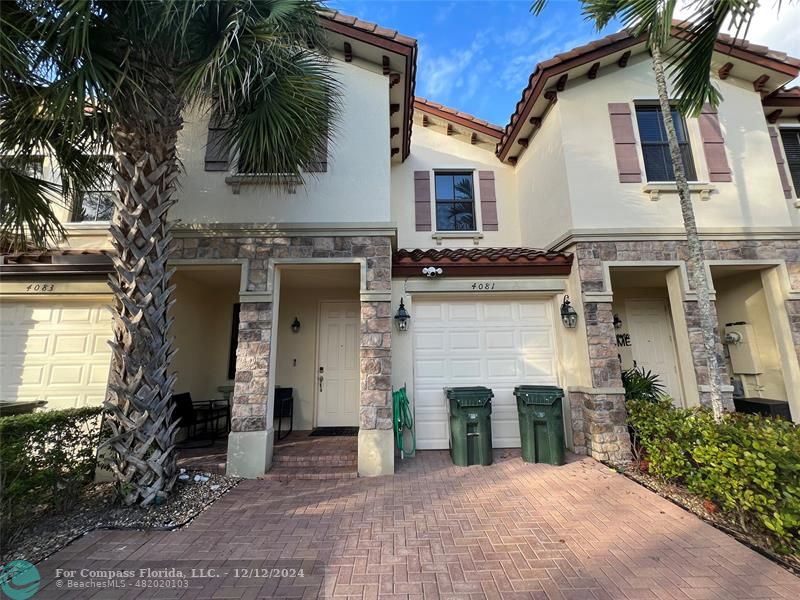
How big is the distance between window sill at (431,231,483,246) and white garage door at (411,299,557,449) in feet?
7.79

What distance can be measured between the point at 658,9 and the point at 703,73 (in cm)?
104

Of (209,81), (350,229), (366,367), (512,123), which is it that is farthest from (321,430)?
(512,123)

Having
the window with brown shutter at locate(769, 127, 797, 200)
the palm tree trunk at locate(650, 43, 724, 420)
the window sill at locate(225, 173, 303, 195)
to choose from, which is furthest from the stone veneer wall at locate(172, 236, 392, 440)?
the window with brown shutter at locate(769, 127, 797, 200)

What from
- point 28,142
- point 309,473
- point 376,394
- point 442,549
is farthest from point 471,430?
point 28,142

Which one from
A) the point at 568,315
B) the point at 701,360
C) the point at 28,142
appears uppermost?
the point at 28,142

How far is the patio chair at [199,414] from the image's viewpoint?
239 inches

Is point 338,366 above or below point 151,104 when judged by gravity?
below

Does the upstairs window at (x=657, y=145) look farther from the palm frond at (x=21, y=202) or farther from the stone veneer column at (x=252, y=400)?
the palm frond at (x=21, y=202)

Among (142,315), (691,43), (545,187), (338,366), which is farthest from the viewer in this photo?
(338,366)

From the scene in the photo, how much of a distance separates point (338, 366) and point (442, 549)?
14.8ft

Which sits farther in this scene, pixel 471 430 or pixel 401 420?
pixel 401 420

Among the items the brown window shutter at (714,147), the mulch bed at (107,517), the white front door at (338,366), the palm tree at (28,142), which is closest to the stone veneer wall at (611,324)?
the brown window shutter at (714,147)

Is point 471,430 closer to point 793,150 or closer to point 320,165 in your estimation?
point 320,165

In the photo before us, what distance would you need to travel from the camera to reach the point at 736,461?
11.4 ft
